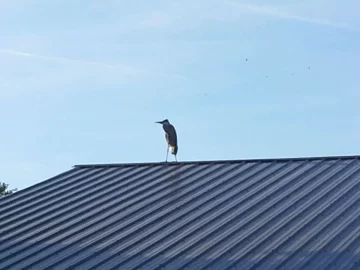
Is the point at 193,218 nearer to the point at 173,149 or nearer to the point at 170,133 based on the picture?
the point at 173,149

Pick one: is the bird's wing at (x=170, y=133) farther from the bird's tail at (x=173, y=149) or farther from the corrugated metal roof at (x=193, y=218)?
the corrugated metal roof at (x=193, y=218)

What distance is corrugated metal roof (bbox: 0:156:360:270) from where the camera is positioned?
43.5 ft

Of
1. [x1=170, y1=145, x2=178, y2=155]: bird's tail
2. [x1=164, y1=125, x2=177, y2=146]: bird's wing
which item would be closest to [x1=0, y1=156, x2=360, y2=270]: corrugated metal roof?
[x1=170, y1=145, x2=178, y2=155]: bird's tail

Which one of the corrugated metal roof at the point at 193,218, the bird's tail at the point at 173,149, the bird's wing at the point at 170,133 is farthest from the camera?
the bird's wing at the point at 170,133

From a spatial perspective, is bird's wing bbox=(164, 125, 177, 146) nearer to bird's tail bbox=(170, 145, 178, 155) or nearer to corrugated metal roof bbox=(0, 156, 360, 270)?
bird's tail bbox=(170, 145, 178, 155)

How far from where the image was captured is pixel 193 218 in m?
15.4

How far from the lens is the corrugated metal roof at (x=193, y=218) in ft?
43.5

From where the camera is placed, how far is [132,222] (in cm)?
1567

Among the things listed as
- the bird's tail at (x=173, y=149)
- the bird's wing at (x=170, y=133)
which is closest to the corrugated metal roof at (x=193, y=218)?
the bird's tail at (x=173, y=149)

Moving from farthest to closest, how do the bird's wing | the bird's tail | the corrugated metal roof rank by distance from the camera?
the bird's wing < the bird's tail < the corrugated metal roof

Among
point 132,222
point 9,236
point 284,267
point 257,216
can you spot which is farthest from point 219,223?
point 9,236

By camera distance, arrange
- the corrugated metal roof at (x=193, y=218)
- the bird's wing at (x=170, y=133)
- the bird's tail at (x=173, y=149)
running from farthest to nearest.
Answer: the bird's wing at (x=170, y=133) < the bird's tail at (x=173, y=149) < the corrugated metal roof at (x=193, y=218)

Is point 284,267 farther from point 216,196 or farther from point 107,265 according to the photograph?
point 216,196

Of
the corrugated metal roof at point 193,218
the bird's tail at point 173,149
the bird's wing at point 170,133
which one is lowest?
the corrugated metal roof at point 193,218
